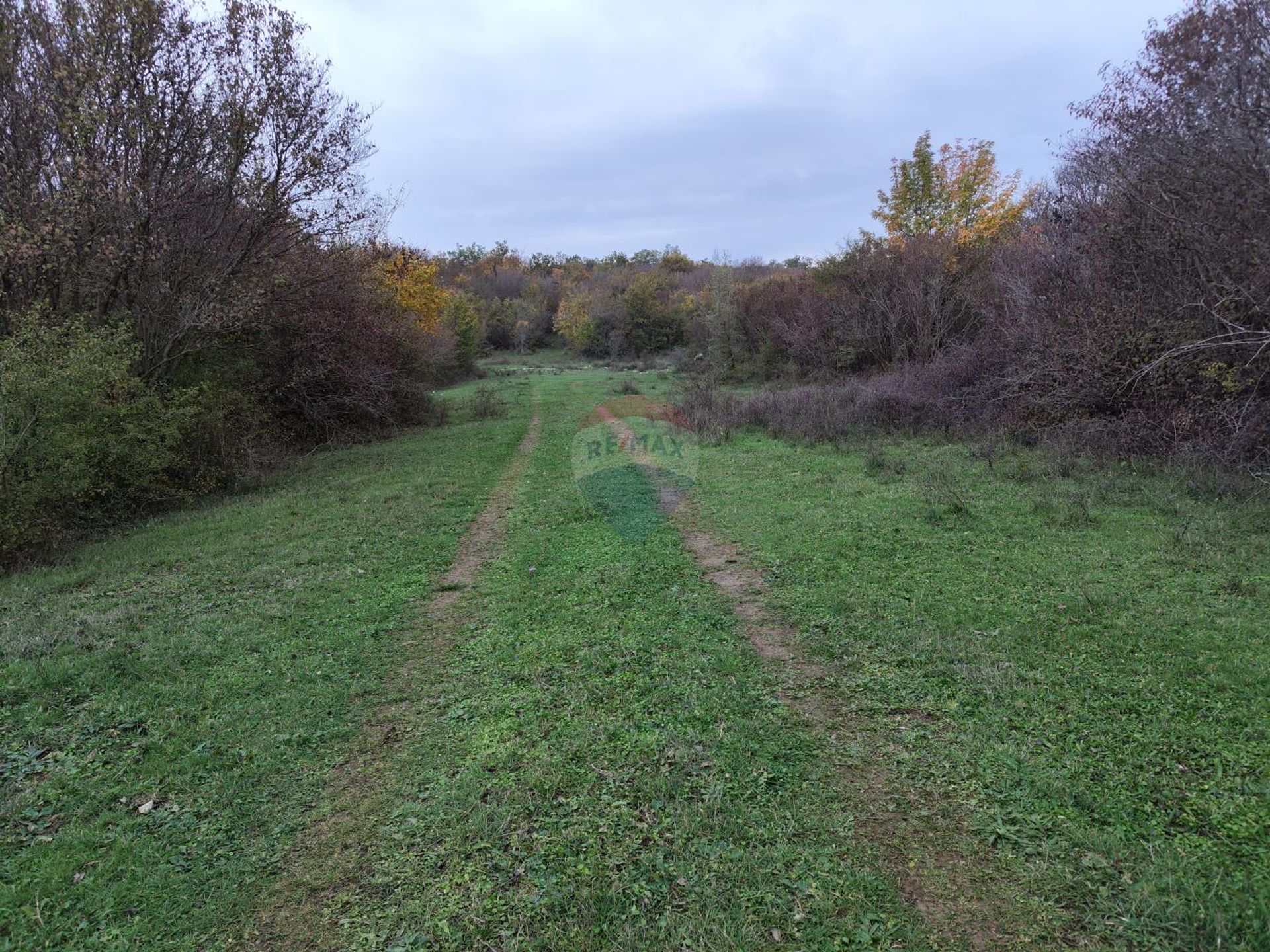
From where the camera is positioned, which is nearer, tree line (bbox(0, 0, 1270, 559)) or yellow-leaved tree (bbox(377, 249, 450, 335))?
tree line (bbox(0, 0, 1270, 559))

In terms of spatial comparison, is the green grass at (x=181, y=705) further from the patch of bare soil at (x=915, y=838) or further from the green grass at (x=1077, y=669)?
the green grass at (x=1077, y=669)

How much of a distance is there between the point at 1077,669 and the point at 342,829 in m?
4.53

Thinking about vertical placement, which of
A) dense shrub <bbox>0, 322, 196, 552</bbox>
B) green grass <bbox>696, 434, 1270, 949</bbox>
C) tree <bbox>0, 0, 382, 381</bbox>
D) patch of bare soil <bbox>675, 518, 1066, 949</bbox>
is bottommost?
patch of bare soil <bbox>675, 518, 1066, 949</bbox>

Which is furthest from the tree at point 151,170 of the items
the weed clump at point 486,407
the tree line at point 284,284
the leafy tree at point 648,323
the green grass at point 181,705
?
the leafy tree at point 648,323

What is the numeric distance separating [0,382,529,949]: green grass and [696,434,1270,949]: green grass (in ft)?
11.2

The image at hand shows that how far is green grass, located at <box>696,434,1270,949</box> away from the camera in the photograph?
8.60ft

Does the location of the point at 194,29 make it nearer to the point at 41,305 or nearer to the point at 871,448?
the point at 41,305

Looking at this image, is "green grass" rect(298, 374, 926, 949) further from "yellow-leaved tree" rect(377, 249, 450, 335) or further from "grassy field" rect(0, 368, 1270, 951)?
"yellow-leaved tree" rect(377, 249, 450, 335)

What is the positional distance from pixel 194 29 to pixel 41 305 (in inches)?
228

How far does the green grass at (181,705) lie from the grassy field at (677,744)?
2 cm

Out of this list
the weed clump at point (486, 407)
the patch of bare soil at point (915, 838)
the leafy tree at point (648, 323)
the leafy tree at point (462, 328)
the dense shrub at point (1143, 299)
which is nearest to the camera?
the patch of bare soil at point (915, 838)

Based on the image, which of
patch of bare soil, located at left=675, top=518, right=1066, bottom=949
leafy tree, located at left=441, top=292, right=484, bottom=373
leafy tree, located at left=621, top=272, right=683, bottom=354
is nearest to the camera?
patch of bare soil, located at left=675, top=518, right=1066, bottom=949

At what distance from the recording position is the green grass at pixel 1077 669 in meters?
2.62

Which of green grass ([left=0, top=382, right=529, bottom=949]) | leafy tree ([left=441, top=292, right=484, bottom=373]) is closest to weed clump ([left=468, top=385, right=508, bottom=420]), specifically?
leafy tree ([left=441, top=292, right=484, bottom=373])
